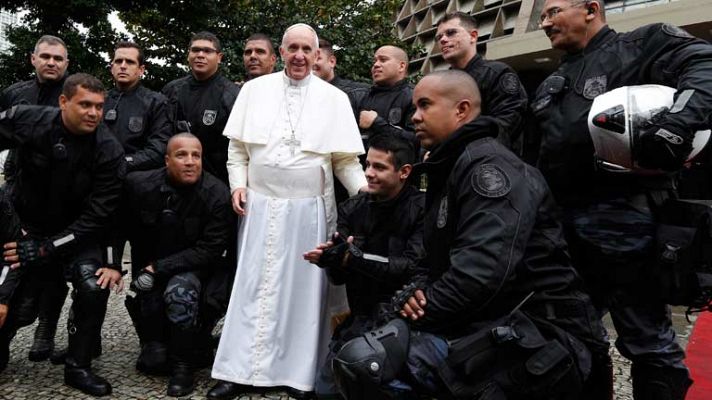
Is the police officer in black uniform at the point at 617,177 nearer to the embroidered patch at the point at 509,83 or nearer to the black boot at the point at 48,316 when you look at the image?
the embroidered patch at the point at 509,83

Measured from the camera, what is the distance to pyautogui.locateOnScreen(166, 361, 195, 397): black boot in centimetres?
331

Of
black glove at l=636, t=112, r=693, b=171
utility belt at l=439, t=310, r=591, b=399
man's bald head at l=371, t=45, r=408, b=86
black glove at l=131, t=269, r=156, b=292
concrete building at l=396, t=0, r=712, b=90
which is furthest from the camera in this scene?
concrete building at l=396, t=0, r=712, b=90

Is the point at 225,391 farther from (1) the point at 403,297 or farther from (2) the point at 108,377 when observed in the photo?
(1) the point at 403,297

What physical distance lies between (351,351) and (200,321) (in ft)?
5.81

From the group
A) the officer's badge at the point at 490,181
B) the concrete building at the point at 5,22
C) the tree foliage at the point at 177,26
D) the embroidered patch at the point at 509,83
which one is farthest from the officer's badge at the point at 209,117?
the concrete building at the point at 5,22

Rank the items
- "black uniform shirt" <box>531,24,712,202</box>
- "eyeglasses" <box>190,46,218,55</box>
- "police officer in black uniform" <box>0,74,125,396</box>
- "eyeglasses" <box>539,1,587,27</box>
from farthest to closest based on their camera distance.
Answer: "eyeglasses" <box>190,46,218,55</box> → "police officer in black uniform" <box>0,74,125,396</box> → "eyeglasses" <box>539,1,587,27</box> → "black uniform shirt" <box>531,24,712,202</box>

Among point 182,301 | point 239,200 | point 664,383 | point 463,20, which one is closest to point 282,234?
point 239,200

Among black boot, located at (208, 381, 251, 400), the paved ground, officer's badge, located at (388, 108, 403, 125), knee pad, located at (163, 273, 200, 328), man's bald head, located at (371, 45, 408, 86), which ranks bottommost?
the paved ground

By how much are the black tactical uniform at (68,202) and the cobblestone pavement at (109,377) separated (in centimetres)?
16

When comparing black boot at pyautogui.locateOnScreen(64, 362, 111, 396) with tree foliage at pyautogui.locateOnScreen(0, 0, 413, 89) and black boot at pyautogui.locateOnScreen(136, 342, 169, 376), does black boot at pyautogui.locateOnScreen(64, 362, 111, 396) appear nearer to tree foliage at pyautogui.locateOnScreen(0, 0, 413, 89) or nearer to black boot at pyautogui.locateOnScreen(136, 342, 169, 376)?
black boot at pyautogui.locateOnScreen(136, 342, 169, 376)

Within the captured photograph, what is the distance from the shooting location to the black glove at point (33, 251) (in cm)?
330

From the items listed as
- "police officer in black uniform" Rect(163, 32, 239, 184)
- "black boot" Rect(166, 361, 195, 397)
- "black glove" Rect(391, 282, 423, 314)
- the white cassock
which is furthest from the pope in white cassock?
"black glove" Rect(391, 282, 423, 314)

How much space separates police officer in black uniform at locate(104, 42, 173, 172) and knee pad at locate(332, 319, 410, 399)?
267cm

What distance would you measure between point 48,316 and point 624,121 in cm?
357
